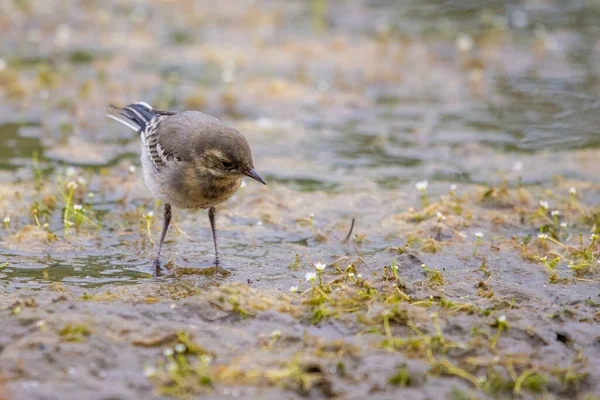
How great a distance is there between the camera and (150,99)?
14414mm

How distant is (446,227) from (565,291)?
1993 mm

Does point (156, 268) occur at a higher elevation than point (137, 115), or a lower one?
Result: lower

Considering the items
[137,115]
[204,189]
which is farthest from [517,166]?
[137,115]

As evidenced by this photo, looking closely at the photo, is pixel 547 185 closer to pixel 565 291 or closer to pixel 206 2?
pixel 565 291

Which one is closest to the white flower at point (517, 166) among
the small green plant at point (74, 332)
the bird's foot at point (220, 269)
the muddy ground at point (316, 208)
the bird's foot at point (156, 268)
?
the muddy ground at point (316, 208)

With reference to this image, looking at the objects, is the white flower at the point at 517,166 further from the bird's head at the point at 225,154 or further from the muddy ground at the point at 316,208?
the bird's head at the point at 225,154

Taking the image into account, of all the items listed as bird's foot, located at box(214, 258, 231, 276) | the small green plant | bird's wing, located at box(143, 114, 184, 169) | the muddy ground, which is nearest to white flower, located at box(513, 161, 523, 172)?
the muddy ground

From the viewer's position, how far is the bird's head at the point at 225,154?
7902 mm

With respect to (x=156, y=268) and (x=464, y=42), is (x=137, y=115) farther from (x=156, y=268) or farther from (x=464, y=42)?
(x=464, y=42)

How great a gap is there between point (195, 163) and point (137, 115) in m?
1.95

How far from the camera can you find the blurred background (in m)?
10.6

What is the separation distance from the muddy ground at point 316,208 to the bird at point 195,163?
2.35 feet

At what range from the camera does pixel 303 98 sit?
49.2 feet

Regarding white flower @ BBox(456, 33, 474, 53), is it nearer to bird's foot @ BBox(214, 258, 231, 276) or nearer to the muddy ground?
the muddy ground
